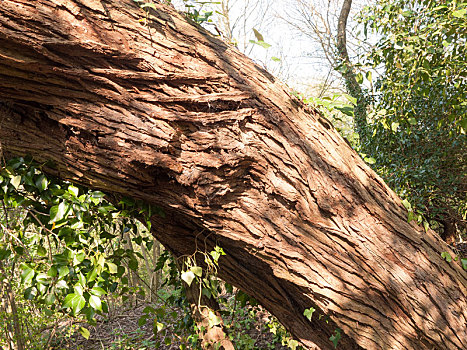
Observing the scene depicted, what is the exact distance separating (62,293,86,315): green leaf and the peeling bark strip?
1.79ft

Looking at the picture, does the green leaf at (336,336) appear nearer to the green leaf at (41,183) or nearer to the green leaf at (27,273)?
the green leaf at (27,273)

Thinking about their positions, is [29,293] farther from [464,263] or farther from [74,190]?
[464,263]

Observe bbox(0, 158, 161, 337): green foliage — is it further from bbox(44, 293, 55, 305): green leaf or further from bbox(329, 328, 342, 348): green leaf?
bbox(329, 328, 342, 348): green leaf

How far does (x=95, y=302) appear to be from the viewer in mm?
1538

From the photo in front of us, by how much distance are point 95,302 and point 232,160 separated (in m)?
0.94

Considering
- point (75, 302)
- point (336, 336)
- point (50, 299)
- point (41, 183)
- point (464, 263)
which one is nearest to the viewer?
point (75, 302)

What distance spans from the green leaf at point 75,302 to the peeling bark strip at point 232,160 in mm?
546

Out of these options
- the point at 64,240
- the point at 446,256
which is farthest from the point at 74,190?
the point at 446,256

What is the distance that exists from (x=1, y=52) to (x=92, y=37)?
36 centimetres

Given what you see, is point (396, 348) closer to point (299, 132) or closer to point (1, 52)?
point (299, 132)

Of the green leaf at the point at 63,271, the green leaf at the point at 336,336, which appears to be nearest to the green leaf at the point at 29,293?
the green leaf at the point at 63,271

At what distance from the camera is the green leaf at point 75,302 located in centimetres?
148

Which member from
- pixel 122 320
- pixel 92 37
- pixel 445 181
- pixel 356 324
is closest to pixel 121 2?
pixel 92 37

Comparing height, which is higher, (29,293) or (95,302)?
(95,302)
